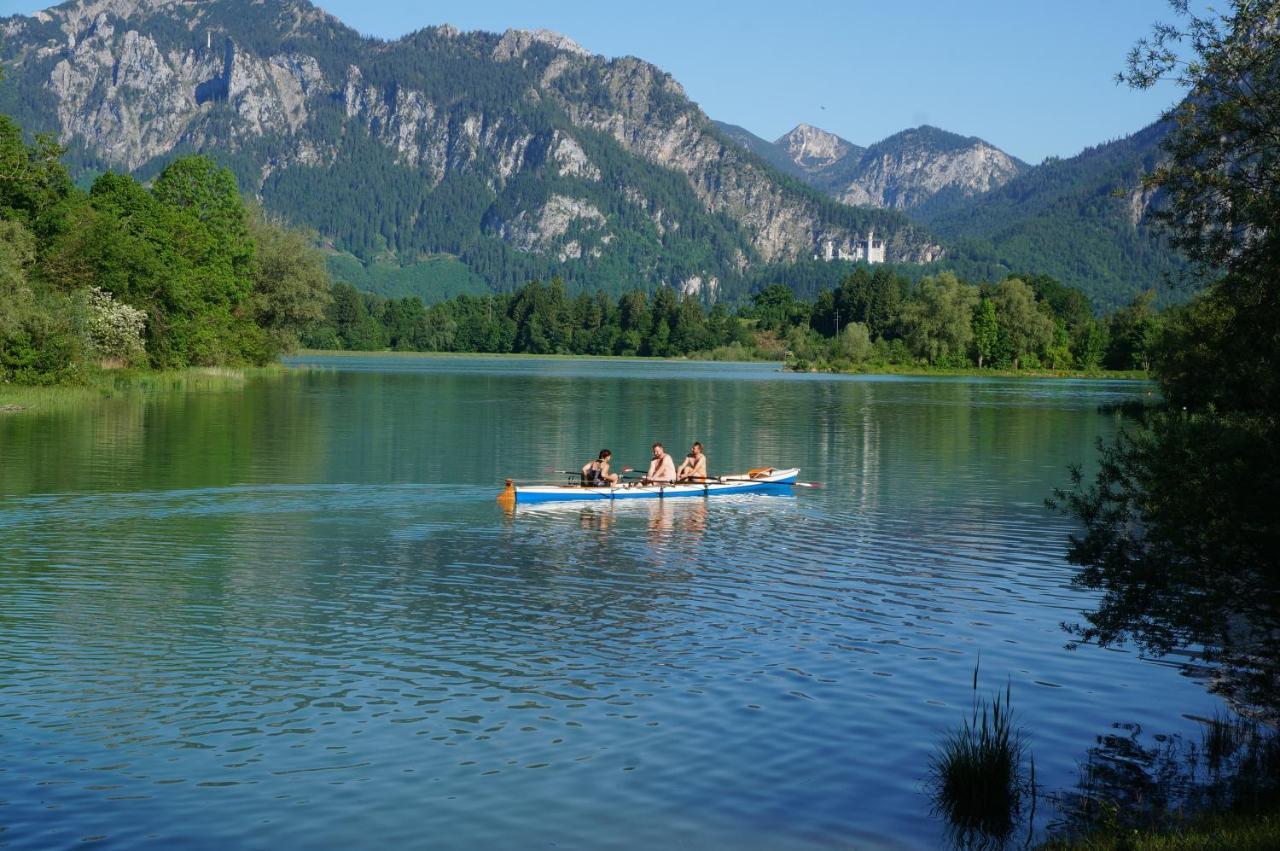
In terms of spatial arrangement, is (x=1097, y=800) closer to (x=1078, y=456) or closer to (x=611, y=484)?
(x=611, y=484)

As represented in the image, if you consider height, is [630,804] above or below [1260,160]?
below

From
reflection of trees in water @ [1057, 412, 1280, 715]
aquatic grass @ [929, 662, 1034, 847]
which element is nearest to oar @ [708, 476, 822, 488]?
reflection of trees in water @ [1057, 412, 1280, 715]

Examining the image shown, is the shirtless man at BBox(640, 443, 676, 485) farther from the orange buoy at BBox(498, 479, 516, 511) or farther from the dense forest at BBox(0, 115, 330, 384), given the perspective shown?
the dense forest at BBox(0, 115, 330, 384)

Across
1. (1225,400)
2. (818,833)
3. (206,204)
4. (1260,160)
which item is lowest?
(818,833)

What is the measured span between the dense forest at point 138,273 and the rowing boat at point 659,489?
125 feet

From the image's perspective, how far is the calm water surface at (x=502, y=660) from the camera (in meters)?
14.3

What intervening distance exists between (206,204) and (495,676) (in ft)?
376

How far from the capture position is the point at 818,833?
13.7 meters

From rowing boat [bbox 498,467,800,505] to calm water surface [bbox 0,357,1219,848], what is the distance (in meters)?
0.75

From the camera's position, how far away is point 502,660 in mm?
20656

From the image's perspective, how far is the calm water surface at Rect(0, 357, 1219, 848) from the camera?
1426 centimetres

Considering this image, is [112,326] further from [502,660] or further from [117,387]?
[502,660]

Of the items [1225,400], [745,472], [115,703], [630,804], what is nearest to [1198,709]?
[1225,400]

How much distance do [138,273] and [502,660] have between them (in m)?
81.0
